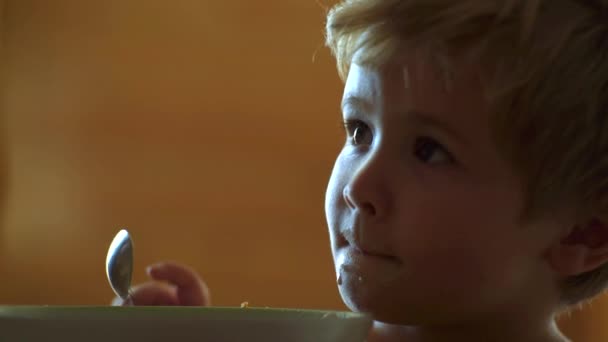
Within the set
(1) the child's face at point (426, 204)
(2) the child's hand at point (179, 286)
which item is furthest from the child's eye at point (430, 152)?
(2) the child's hand at point (179, 286)

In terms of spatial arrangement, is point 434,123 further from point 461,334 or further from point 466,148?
point 461,334

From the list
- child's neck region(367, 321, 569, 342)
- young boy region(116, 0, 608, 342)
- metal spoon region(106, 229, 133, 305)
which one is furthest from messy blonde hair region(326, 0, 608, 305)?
metal spoon region(106, 229, 133, 305)

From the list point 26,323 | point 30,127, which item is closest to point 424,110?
point 26,323

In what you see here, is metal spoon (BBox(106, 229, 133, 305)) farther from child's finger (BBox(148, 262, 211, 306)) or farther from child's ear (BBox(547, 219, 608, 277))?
child's ear (BBox(547, 219, 608, 277))

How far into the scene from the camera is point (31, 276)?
1.49 m

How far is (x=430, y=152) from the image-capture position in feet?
2.15

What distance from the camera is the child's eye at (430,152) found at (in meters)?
0.65

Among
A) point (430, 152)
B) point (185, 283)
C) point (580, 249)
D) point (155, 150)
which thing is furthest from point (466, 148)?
point (155, 150)

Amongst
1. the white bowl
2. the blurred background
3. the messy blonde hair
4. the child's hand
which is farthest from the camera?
the blurred background

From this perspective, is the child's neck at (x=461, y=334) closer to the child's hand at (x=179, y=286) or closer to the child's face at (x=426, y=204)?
the child's face at (x=426, y=204)

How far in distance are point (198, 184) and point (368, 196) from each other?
35.6 inches

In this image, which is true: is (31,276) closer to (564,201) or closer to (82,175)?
(82,175)

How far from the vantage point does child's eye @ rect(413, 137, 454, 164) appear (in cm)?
65

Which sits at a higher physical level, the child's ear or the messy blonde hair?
the messy blonde hair
